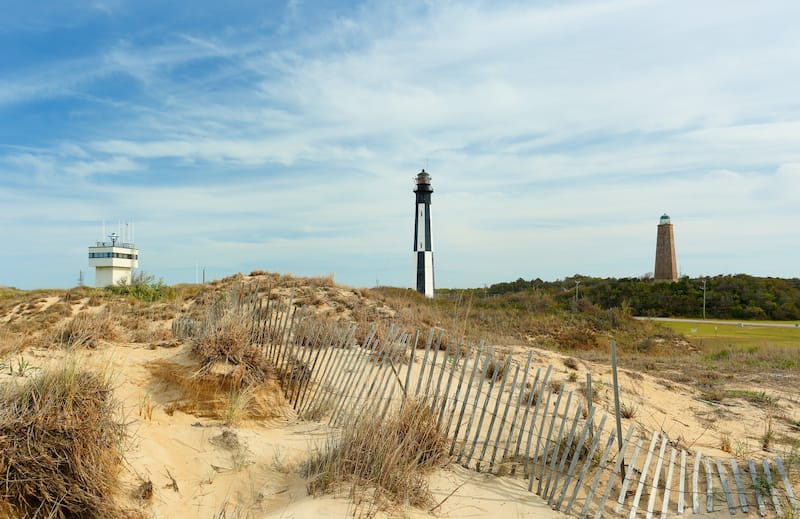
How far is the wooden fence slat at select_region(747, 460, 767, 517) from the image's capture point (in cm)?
471

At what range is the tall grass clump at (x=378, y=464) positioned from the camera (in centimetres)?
448

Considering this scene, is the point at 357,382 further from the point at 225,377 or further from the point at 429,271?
the point at 429,271

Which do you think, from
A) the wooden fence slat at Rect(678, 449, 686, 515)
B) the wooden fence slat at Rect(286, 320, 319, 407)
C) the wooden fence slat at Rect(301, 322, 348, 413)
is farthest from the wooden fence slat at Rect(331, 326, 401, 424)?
the wooden fence slat at Rect(678, 449, 686, 515)

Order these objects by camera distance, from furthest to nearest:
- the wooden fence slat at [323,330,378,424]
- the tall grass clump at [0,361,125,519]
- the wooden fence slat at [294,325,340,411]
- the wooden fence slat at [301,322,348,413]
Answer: the wooden fence slat at [294,325,340,411] < the wooden fence slat at [301,322,348,413] < the wooden fence slat at [323,330,378,424] < the tall grass clump at [0,361,125,519]

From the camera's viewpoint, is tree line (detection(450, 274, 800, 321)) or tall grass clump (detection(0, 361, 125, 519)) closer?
tall grass clump (detection(0, 361, 125, 519))

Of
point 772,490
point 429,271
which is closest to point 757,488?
point 772,490

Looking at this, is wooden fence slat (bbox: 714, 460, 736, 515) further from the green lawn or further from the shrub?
the green lawn

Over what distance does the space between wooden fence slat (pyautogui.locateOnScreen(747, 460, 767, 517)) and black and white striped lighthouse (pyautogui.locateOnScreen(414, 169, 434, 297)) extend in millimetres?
32052

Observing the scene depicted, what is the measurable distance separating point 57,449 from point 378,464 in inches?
103

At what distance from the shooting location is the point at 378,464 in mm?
4605

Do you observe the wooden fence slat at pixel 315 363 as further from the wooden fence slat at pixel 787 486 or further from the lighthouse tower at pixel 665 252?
the lighthouse tower at pixel 665 252

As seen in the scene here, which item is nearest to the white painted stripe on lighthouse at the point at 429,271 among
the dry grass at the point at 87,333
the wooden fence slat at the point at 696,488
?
the dry grass at the point at 87,333

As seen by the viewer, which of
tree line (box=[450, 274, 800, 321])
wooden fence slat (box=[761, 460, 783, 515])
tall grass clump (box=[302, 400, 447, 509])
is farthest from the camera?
tree line (box=[450, 274, 800, 321])

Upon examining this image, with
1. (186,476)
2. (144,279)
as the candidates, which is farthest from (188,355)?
(144,279)
